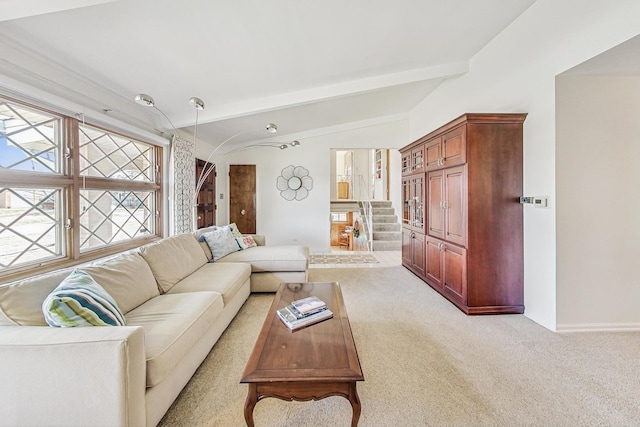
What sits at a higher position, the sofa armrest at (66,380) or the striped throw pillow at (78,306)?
the striped throw pillow at (78,306)

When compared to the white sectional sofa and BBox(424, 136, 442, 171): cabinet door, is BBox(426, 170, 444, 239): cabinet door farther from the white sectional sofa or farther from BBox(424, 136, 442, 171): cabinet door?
the white sectional sofa

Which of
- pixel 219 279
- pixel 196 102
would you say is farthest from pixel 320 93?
pixel 219 279

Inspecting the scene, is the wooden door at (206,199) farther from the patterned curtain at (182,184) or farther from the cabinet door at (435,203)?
the cabinet door at (435,203)

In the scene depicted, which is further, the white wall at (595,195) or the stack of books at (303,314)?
the white wall at (595,195)

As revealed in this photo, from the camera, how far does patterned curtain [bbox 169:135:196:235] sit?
372cm

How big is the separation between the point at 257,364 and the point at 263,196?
4.93 metres

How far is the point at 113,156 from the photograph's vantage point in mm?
2980

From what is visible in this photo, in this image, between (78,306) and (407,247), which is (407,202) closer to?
(407,247)

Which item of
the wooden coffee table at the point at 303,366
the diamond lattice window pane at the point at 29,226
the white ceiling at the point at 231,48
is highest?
the white ceiling at the point at 231,48

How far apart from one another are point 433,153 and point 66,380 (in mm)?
3653

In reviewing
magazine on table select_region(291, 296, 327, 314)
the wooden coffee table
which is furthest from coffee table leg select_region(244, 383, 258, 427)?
magazine on table select_region(291, 296, 327, 314)

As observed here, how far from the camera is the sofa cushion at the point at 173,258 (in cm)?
230

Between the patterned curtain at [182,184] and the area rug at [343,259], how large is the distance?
2248 mm

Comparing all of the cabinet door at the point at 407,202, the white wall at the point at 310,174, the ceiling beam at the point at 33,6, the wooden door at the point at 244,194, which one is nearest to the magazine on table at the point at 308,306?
the ceiling beam at the point at 33,6
